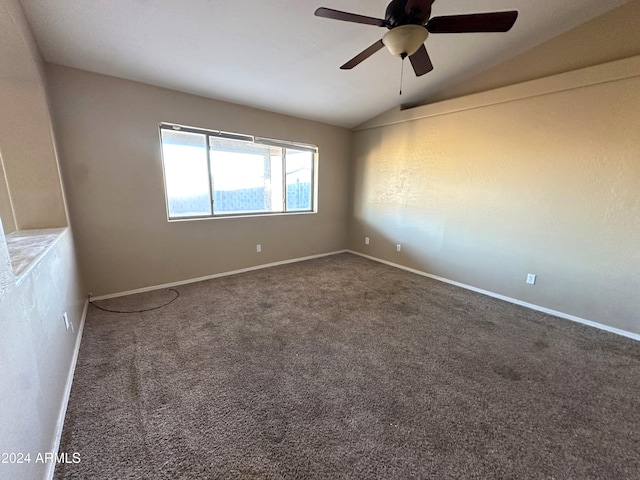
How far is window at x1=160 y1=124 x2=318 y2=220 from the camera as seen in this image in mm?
3344

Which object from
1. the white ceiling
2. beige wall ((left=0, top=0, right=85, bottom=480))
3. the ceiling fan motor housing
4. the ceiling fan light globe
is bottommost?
beige wall ((left=0, top=0, right=85, bottom=480))

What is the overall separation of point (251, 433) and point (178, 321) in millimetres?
1552

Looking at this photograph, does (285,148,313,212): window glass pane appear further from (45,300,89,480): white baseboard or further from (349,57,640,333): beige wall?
(45,300,89,480): white baseboard

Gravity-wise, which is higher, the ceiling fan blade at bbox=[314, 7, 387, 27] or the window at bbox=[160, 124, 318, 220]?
the ceiling fan blade at bbox=[314, 7, 387, 27]

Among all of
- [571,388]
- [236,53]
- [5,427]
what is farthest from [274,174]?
[571,388]

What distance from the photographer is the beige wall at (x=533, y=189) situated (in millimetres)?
2449

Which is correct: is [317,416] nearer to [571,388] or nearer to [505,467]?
[505,467]

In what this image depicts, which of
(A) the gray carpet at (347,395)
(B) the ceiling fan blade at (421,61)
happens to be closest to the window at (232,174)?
(A) the gray carpet at (347,395)

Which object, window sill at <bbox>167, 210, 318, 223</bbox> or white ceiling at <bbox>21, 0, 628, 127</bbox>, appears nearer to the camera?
white ceiling at <bbox>21, 0, 628, 127</bbox>

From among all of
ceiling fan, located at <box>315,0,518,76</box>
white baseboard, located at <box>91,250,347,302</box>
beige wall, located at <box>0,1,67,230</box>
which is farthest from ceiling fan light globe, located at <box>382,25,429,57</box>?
white baseboard, located at <box>91,250,347,302</box>

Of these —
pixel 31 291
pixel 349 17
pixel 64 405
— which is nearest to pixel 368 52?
pixel 349 17

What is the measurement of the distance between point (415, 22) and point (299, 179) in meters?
3.21

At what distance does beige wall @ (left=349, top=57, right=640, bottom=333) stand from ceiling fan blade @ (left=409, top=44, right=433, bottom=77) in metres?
1.58

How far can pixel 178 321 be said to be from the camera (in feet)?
8.42
